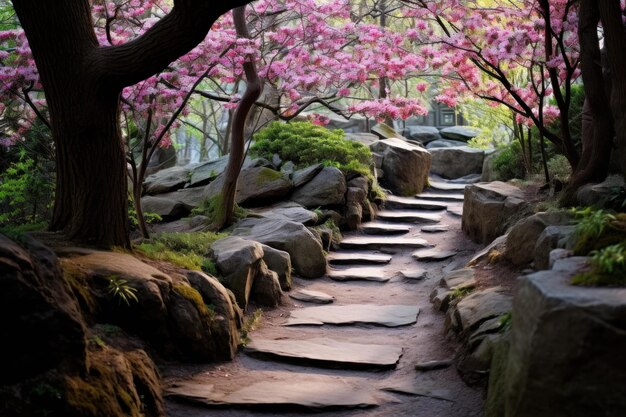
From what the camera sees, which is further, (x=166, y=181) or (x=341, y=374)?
(x=166, y=181)

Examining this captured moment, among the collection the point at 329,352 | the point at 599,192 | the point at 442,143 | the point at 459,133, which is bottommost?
the point at 329,352

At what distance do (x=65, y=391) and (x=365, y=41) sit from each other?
310 inches

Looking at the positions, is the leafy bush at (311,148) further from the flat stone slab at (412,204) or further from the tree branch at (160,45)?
the tree branch at (160,45)

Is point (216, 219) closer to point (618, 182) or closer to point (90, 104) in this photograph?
point (90, 104)

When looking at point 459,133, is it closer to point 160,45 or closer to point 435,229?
point 435,229

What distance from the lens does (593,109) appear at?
7.97m

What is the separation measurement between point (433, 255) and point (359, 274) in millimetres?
1335

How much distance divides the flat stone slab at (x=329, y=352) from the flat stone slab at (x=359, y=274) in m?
2.54

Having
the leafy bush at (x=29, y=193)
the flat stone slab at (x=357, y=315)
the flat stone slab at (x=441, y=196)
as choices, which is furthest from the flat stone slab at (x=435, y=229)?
the leafy bush at (x=29, y=193)

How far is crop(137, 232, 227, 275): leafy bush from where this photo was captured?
273 inches

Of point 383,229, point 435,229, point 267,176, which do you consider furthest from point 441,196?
point 267,176

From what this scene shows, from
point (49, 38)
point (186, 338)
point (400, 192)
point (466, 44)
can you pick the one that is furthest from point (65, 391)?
point (400, 192)

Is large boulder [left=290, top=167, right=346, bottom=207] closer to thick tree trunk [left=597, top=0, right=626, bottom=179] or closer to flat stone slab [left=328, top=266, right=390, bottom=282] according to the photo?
flat stone slab [left=328, top=266, right=390, bottom=282]

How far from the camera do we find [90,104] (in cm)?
618
